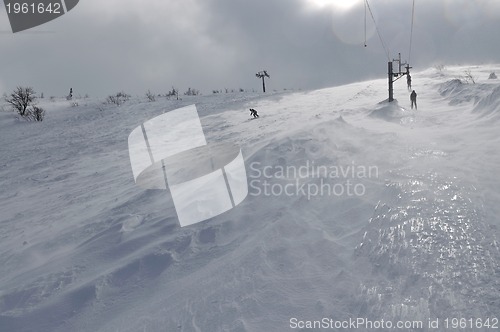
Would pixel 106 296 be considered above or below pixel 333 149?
below

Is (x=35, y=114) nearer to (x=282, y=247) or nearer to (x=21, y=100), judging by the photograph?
(x=21, y=100)

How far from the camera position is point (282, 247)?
4902 mm

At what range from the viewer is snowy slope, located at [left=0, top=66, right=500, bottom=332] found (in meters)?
3.83

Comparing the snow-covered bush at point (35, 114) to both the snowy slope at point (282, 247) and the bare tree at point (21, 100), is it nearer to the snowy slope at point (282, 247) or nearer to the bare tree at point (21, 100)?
the bare tree at point (21, 100)

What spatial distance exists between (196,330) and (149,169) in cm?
714

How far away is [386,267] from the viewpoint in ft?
13.6

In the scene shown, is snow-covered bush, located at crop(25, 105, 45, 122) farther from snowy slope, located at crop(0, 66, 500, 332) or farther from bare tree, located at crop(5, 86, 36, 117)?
snowy slope, located at crop(0, 66, 500, 332)

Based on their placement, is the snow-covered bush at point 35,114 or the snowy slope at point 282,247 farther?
the snow-covered bush at point 35,114

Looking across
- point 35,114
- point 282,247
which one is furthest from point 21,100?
point 282,247

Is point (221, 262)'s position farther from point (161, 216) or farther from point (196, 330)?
point (161, 216)

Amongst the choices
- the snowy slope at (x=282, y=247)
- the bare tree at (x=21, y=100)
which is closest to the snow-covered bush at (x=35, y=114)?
the bare tree at (x=21, y=100)

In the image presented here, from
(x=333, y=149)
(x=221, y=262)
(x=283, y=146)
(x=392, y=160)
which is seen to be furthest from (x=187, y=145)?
(x=221, y=262)

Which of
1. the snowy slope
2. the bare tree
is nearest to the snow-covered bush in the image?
the bare tree

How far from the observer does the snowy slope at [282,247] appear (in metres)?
3.83
